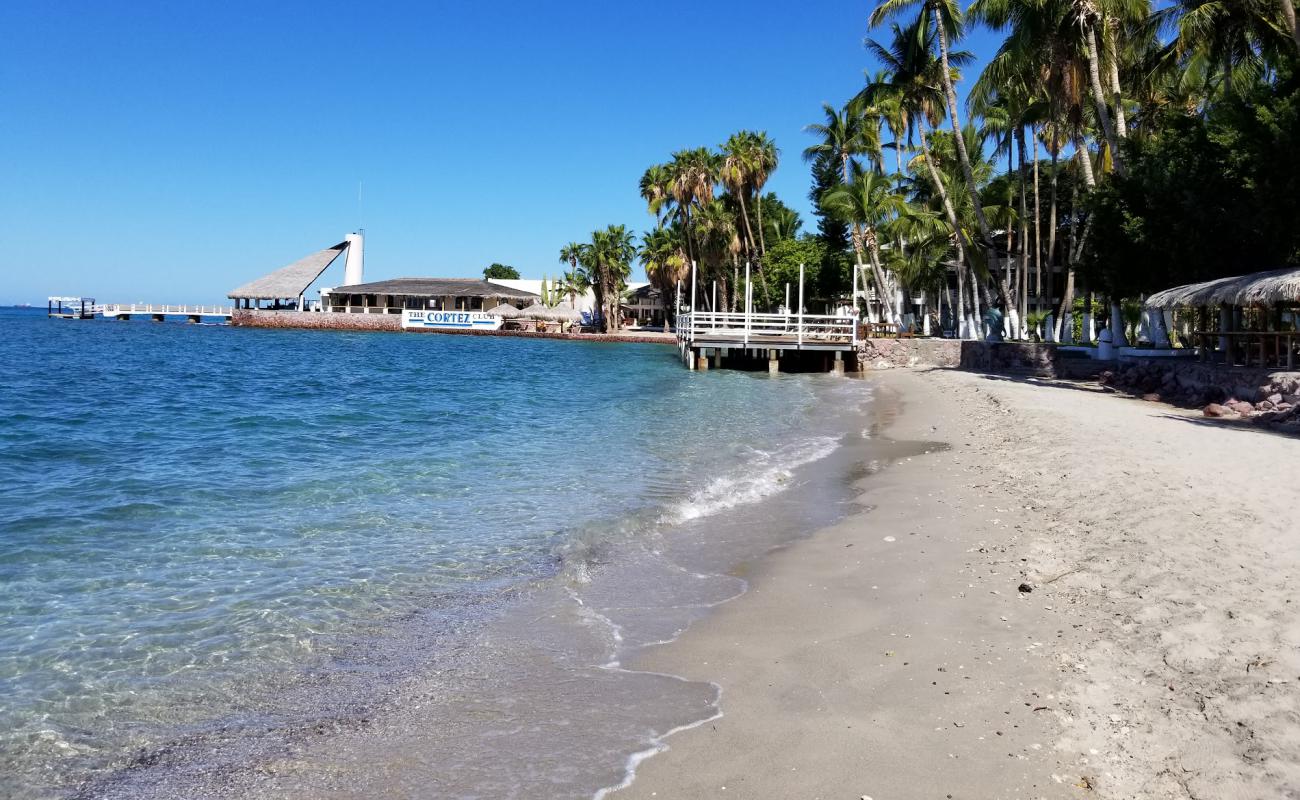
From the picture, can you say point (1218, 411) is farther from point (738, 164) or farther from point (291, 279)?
point (291, 279)

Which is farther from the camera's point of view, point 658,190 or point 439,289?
point 439,289

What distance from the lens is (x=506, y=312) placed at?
83750 mm

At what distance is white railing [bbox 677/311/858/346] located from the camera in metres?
36.3

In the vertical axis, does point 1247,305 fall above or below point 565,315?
below

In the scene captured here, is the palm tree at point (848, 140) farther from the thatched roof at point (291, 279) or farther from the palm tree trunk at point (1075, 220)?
the thatched roof at point (291, 279)

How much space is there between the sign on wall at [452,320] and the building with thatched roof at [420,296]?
2602 mm

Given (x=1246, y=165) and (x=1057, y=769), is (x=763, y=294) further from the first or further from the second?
(x=1057, y=769)

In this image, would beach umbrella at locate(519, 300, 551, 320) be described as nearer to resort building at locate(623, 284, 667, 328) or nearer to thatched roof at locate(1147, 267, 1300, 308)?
resort building at locate(623, 284, 667, 328)

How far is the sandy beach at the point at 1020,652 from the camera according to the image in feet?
12.4

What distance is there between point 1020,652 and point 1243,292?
1620cm

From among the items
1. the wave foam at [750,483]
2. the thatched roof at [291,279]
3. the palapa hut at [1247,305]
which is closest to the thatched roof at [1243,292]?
the palapa hut at [1247,305]

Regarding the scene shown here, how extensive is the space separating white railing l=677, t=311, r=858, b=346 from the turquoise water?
14.0 meters

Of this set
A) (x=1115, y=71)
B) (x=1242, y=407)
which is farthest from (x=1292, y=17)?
(x=1242, y=407)

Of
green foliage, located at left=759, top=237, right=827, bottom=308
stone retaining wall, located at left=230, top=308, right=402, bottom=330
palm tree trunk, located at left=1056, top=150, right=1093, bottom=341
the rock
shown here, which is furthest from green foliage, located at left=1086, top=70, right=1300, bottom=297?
stone retaining wall, located at left=230, top=308, right=402, bottom=330
